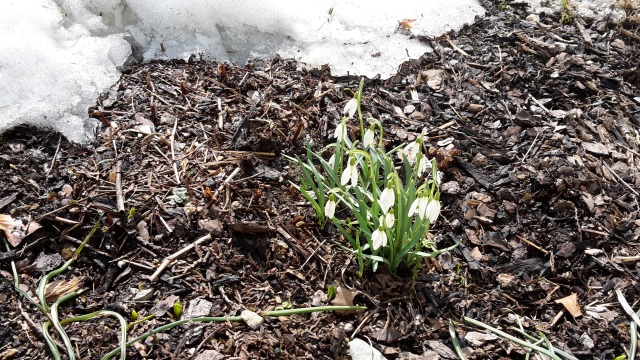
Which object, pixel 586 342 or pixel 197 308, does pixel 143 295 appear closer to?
pixel 197 308

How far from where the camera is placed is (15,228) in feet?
6.80

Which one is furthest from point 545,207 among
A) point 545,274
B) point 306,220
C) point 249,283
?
point 249,283

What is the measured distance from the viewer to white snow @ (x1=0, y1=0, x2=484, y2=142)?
101 inches

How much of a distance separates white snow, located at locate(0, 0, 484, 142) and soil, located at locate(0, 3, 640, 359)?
11 centimetres

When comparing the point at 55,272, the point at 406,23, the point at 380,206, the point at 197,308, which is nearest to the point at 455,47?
the point at 406,23

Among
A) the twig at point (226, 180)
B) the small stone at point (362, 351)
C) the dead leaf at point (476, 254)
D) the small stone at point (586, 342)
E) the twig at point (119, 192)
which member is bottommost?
the small stone at point (362, 351)

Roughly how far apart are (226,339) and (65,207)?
815mm

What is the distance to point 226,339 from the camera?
1.88 m

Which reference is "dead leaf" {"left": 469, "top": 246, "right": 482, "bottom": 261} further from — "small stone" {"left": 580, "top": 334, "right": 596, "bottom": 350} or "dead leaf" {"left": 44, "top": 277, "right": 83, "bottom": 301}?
"dead leaf" {"left": 44, "top": 277, "right": 83, "bottom": 301}

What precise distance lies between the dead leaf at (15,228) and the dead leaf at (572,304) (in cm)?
199

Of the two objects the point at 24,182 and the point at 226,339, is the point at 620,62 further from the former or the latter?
the point at 24,182

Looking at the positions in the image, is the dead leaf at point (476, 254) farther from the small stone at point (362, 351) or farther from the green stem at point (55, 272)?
the green stem at point (55, 272)

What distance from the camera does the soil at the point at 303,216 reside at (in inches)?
77.2

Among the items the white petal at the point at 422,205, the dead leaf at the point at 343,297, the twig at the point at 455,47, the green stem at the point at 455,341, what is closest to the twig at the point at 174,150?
the dead leaf at the point at 343,297
